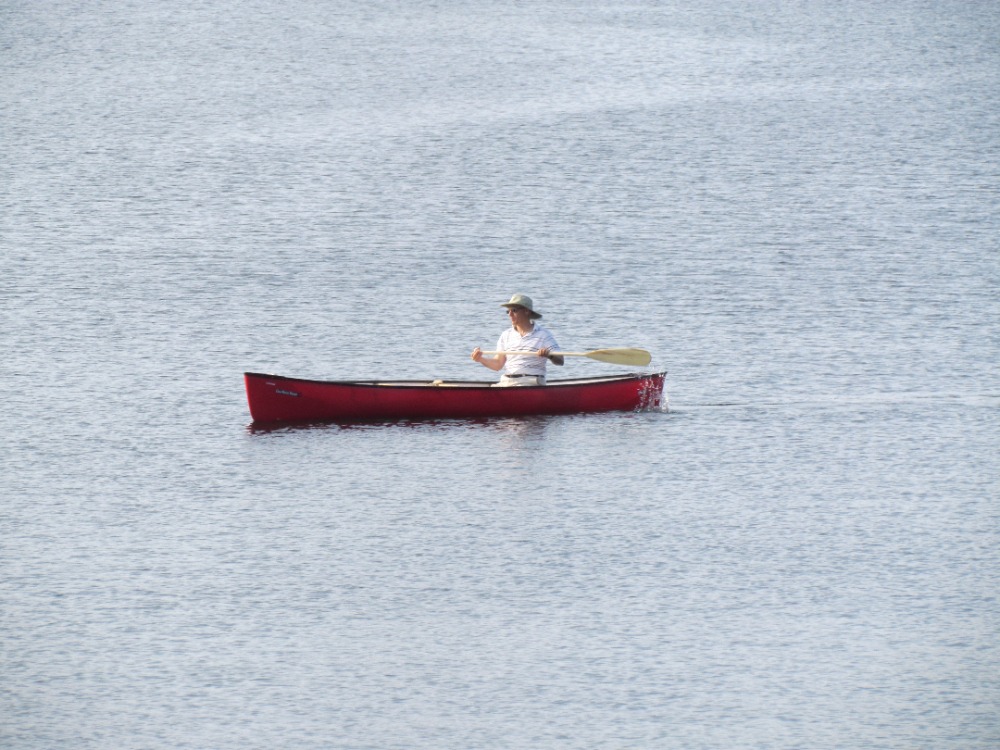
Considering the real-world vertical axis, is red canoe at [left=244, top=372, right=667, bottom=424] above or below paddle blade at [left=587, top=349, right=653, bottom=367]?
below

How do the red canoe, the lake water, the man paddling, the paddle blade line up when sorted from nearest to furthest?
the lake water
the red canoe
the man paddling
the paddle blade

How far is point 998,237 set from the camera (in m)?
38.1

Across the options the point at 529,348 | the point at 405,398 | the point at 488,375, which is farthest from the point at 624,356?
the point at 488,375

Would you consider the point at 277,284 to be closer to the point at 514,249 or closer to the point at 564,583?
the point at 514,249

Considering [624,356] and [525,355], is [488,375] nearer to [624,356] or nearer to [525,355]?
[624,356]

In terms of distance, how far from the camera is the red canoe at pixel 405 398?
2092 centimetres

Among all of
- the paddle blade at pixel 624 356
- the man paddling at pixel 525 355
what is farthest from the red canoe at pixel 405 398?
the paddle blade at pixel 624 356

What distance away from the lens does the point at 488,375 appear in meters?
26.3

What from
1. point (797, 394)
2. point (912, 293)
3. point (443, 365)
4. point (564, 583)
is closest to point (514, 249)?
point (912, 293)

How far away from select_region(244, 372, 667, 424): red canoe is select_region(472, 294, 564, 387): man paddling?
0.28m

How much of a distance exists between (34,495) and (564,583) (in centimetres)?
632

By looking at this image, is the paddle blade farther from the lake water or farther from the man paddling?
the man paddling

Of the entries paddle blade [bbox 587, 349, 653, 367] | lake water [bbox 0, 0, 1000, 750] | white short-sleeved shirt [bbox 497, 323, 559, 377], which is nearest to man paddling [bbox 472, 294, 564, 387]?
white short-sleeved shirt [bbox 497, 323, 559, 377]

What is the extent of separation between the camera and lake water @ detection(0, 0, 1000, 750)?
476 inches
